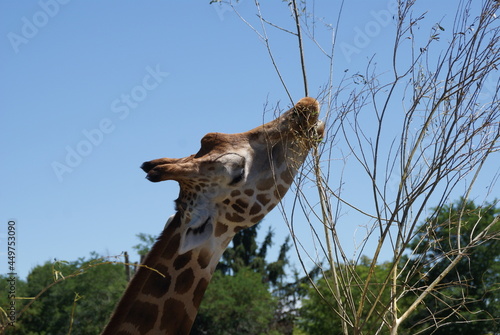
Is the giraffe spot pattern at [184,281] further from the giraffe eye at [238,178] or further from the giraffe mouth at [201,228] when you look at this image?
the giraffe eye at [238,178]

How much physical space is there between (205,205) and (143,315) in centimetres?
71

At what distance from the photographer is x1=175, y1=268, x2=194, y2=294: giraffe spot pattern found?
13.0 feet

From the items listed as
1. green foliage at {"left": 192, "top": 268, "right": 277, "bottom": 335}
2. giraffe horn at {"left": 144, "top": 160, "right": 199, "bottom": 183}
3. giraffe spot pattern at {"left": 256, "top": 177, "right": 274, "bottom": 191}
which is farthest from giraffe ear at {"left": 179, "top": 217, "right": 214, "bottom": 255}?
green foliage at {"left": 192, "top": 268, "right": 277, "bottom": 335}

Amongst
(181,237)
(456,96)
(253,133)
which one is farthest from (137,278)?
(456,96)

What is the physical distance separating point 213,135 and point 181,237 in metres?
0.67

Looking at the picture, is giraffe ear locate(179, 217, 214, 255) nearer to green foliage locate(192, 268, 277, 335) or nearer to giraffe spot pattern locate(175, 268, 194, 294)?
giraffe spot pattern locate(175, 268, 194, 294)

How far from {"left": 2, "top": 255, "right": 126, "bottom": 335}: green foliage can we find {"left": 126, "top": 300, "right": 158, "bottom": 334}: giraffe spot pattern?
1893cm

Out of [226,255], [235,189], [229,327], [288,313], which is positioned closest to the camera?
[235,189]

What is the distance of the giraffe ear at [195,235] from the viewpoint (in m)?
3.95

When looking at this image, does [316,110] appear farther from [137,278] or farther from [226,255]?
[226,255]

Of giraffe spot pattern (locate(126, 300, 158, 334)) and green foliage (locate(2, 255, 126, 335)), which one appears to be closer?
giraffe spot pattern (locate(126, 300, 158, 334))

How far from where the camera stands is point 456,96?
4418 millimetres

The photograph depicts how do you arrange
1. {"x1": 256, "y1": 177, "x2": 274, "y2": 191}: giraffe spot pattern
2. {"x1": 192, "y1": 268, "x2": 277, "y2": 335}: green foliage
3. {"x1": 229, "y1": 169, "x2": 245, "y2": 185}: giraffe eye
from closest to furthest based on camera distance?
1. {"x1": 229, "y1": 169, "x2": 245, "y2": 185}: giraffe eye
2. {"x1": 256, "y1": 177, "x2": 274, "y2": 191}: giraffe spot pattern
3. {"x1": 192, "y1": 268, "x2": 277, "y2": 335}: green foliage

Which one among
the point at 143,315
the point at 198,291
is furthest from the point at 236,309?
the point at 143,315
